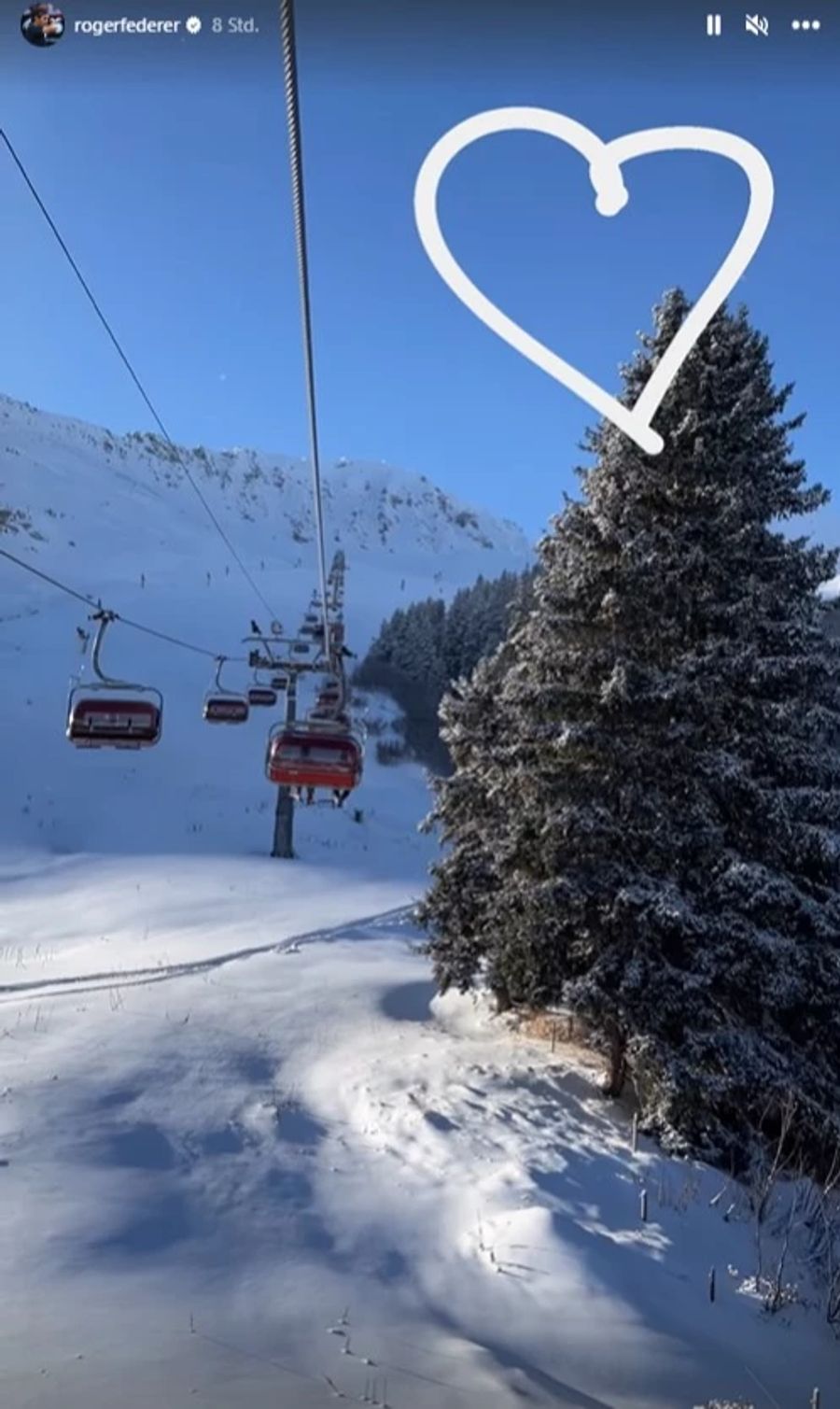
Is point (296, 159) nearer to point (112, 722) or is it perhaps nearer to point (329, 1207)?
point (329, 1207)

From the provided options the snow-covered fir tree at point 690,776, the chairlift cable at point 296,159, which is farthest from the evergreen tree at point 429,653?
the chairlift cable at point 296,159

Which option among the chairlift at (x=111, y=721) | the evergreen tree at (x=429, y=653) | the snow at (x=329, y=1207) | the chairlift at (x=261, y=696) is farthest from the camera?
the evergreen tree at (x=429, y=653)

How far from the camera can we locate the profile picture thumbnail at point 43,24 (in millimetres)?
3738

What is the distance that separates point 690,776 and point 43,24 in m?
8.56

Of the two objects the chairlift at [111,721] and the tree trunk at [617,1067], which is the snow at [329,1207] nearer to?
the tree trunk at [617,1067]

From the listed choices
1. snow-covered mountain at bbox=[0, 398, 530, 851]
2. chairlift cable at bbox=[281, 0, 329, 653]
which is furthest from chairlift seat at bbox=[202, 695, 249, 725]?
snow-covered mountain at bbox=[0, 398, 530, 851]

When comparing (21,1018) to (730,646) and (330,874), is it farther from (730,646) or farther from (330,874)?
(330,874)

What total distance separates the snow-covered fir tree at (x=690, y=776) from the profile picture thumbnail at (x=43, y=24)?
24.1 ft

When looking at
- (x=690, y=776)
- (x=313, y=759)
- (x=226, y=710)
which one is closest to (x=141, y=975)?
(x=226, y=710)

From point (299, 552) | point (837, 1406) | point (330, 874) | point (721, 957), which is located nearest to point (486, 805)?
point (721, 957)

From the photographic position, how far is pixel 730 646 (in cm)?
962

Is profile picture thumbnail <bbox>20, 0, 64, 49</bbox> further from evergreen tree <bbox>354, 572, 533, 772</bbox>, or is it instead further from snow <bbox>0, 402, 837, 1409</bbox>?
evergreen tree <bbox>354, 572, 533, 772</bbox>

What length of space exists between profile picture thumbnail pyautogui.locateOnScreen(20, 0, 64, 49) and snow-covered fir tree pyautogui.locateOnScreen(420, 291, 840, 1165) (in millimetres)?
7360

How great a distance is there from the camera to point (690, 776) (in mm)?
9516
